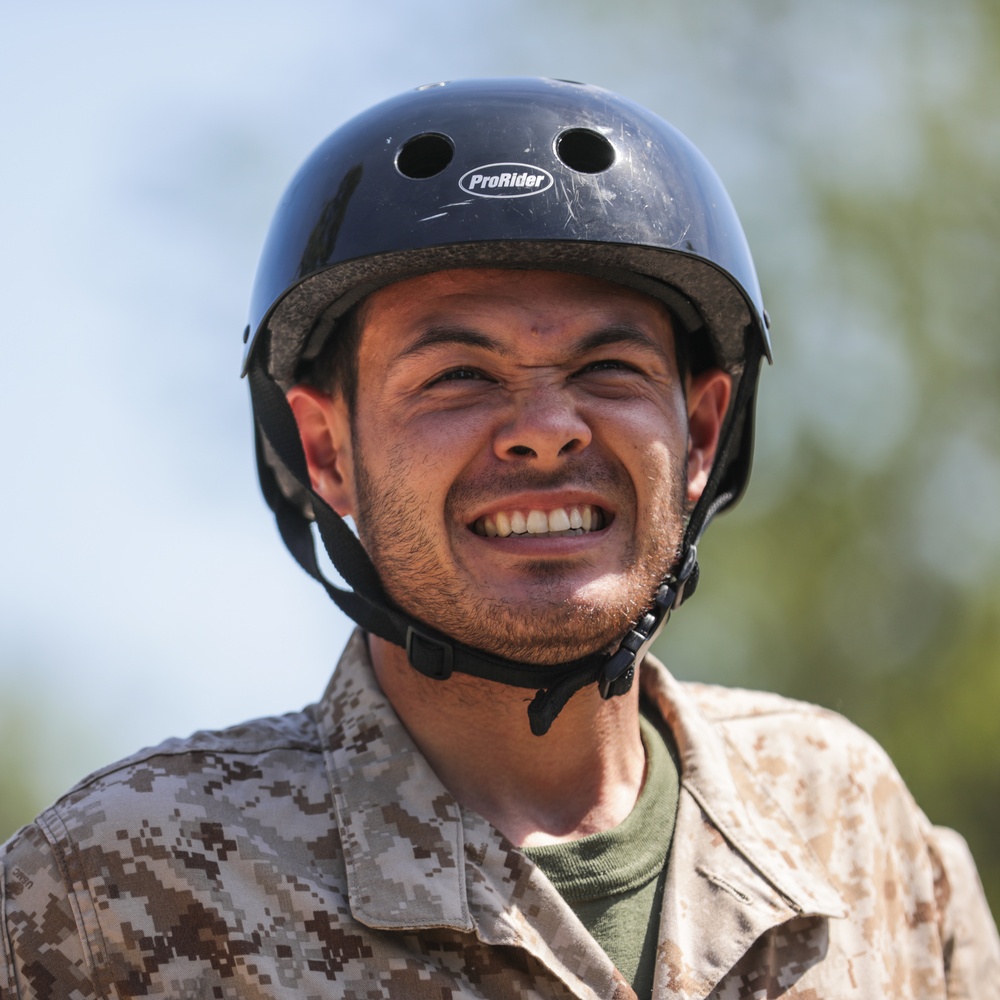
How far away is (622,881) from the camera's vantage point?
11.4 feet

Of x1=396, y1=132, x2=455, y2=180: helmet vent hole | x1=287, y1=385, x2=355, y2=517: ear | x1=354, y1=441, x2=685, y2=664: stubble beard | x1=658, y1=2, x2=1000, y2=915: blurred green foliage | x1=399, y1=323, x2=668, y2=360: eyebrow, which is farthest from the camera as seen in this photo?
x1=658, y1=2, x2=1000, y2=915: blurred green foliage

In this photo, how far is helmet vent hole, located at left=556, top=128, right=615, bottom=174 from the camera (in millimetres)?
3902

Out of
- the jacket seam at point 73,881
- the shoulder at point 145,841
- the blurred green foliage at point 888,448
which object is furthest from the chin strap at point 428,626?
the blurred green foliage at point 888,448

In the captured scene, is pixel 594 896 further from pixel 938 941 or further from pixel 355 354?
pixel 355 354

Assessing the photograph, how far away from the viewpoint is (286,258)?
390 cm

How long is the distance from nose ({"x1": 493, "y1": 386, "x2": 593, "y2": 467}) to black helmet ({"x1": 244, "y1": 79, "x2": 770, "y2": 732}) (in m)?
0.35

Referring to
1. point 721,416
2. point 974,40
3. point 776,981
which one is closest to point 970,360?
point 974,40

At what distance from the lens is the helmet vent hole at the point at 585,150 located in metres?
3.90

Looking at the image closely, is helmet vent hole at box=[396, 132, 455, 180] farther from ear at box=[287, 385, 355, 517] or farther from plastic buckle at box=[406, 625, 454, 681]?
plastic buckle at box=[406, 625, 454, 681]

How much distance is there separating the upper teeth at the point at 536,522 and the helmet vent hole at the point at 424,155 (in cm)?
90

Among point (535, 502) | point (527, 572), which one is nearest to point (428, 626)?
point (527, 572)

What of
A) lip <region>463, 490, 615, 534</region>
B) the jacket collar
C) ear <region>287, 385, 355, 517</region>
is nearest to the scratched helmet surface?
ear <region>287, 385, 355, 517</region>

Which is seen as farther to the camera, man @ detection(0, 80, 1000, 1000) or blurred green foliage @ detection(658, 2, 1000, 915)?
blurred green foliage @ detection(658, 2, 1000, 915)

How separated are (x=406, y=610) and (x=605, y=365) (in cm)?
77
